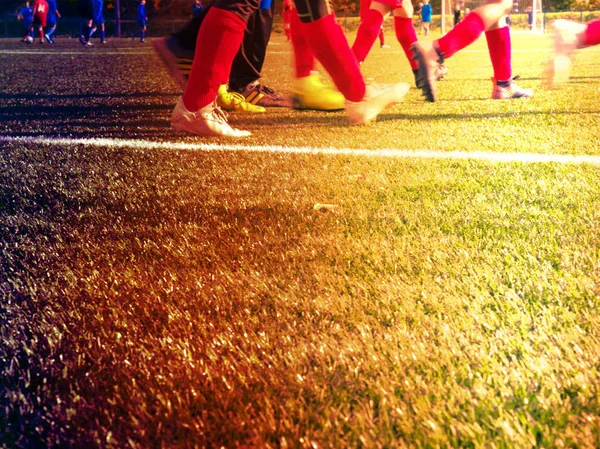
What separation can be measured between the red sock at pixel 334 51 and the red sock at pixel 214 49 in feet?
1.25

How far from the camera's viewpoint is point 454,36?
185 inches

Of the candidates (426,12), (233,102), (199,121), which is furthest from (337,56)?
(426,12)

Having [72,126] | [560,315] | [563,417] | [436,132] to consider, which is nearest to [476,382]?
[563,417]

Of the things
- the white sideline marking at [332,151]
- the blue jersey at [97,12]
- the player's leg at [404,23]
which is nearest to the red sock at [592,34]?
the white sideline marking at [332,151]

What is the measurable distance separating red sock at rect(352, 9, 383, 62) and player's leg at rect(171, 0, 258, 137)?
303cm

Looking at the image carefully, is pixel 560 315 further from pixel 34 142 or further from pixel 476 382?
pixel 34 142

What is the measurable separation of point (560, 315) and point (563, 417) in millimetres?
448

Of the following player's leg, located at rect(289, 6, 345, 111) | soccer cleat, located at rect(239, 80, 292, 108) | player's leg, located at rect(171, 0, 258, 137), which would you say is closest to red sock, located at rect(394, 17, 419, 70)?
soccer cleat, located at rect(239, 80, 292, 108)

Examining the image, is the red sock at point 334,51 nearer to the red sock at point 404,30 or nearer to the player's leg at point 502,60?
the player's leg at point 502,60

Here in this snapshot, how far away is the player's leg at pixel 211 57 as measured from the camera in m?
3.70

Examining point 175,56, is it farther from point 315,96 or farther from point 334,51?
point 334,51

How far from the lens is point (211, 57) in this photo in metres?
3.72

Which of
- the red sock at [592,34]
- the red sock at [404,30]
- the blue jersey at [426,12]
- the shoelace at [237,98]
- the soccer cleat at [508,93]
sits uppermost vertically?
the blue jersey at [426,12]

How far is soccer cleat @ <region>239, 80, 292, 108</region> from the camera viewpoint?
5.84 meters
